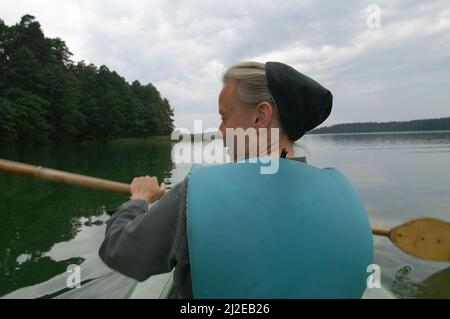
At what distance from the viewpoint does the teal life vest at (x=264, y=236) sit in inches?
46.3

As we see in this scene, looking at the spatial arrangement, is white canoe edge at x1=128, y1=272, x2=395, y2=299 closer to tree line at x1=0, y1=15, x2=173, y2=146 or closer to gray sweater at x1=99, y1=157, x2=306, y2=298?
gray sweater at x1=99, y1=157, x2=306, y2=298

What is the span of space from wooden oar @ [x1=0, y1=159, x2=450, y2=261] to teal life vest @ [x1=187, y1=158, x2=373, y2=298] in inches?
49.6

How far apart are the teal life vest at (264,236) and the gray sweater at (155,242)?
5cm

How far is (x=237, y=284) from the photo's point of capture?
47.1 inches

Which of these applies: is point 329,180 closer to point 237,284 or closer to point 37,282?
point 237,284

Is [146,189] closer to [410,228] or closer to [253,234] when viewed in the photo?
[253,234]

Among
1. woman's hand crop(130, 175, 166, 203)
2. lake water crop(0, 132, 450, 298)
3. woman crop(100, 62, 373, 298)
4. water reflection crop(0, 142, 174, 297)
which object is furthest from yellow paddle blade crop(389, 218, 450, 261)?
water reflection crop(0, 142, 174, 297)

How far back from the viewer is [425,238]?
7.75 ft

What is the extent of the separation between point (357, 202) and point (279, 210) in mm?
363

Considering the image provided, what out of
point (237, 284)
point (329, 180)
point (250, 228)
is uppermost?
point (329, 180)

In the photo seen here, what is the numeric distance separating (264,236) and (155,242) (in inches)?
13.6
